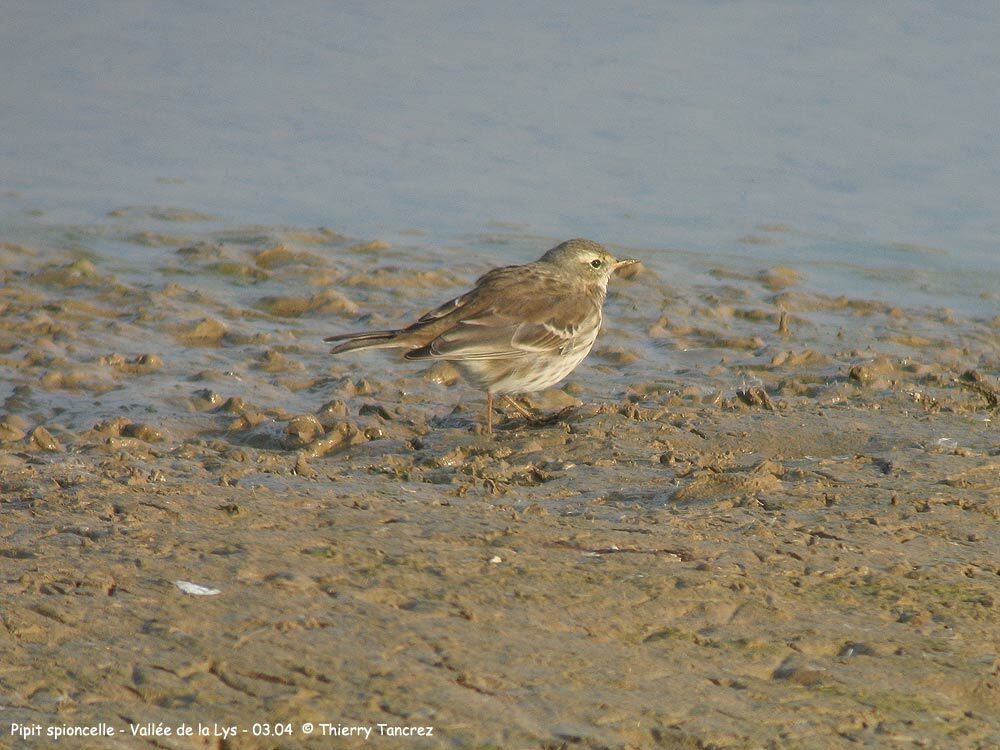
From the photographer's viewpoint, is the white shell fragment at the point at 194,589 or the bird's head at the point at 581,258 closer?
the white shell fragment at the point at 194,589

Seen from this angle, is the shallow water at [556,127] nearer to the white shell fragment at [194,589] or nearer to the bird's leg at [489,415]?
the bird's leg at [489,415]

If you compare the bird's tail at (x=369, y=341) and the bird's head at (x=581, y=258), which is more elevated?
the bird's head at (x=581, y=258)

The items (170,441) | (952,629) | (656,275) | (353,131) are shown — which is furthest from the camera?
(353,131)

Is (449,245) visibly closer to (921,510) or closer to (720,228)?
(720,228)

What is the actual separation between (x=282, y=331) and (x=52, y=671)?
5885 mm

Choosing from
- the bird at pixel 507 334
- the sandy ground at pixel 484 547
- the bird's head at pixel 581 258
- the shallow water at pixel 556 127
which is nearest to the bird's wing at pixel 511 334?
the bird at pixel 507 334

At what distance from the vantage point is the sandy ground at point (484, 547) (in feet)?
11.8

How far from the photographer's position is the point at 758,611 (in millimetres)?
4289

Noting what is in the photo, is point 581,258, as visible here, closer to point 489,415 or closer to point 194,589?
point 489,415

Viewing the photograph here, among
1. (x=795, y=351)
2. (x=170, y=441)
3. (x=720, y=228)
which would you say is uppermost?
(x=720, y=228)

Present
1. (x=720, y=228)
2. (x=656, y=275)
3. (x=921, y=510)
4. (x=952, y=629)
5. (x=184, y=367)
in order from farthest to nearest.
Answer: (x=720, y=228), (x=656, y=275), (x=184, y=367), (x=921, y=510), (x=952, y=629)

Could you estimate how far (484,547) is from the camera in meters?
4.68

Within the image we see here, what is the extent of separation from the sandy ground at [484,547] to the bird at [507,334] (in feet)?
1.02

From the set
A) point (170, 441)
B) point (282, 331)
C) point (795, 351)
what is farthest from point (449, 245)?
point (170, 441)
